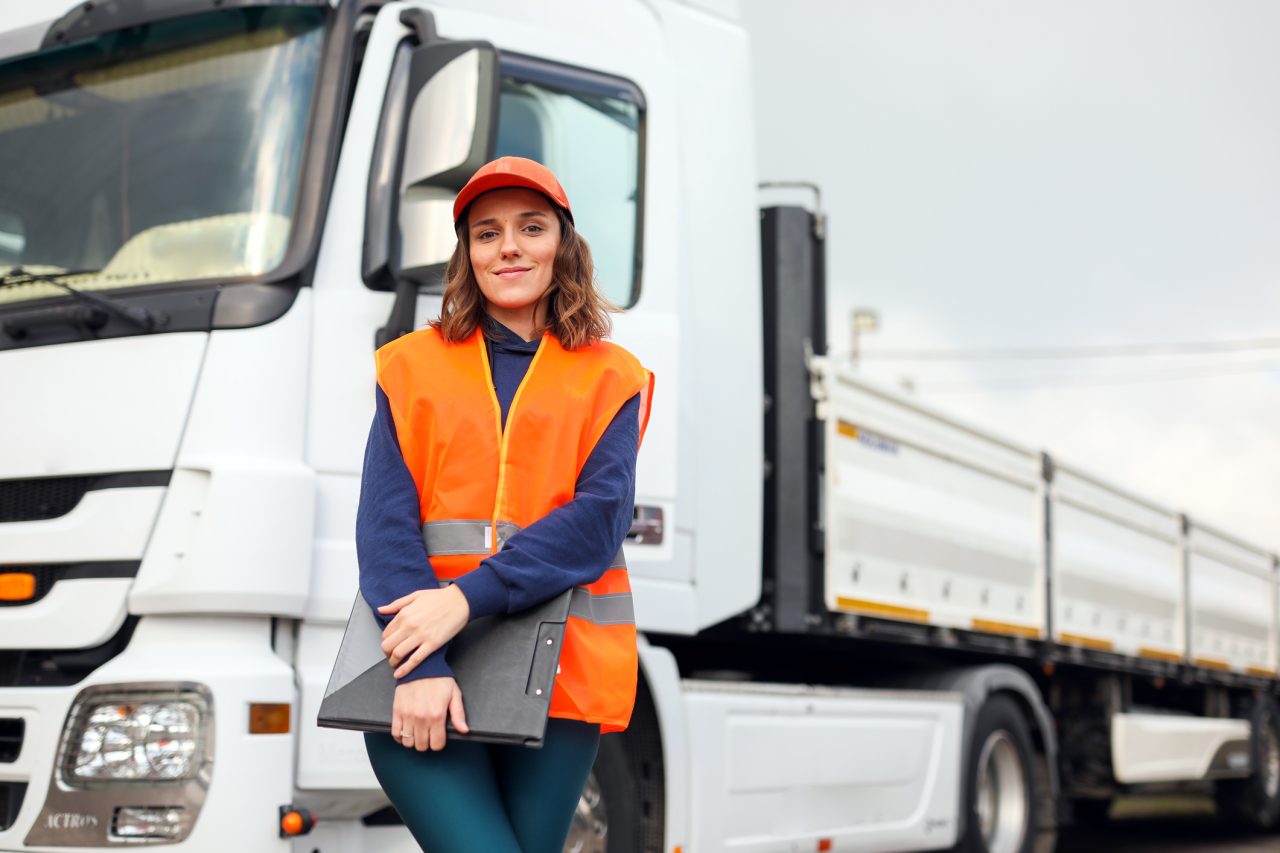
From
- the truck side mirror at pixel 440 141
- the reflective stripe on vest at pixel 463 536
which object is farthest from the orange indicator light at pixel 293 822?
the reflective stripe on vest at pixel 463 536

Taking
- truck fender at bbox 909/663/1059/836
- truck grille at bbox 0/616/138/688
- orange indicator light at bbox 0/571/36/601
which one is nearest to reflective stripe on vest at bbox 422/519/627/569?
truck grille at bbox 0/616/138/688

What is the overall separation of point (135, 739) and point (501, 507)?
1575 millimetres

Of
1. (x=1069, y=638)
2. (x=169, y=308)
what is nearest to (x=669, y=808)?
(x=169, y=308)

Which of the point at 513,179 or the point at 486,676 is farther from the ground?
the point at 513,179

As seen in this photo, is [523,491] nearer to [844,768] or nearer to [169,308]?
[169,308]

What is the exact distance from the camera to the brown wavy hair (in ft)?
7.84

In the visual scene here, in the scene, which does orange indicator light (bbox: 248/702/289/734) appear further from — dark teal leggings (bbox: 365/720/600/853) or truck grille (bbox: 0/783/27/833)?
dark teal leggings (bbox: 365/720/600/853)

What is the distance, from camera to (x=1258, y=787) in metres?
11.1

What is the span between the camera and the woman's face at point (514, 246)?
94.5 inches

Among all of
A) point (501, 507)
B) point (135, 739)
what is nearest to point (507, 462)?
point (501, 507)

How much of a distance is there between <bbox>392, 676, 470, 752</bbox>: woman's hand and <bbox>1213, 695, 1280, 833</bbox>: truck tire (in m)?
10.3

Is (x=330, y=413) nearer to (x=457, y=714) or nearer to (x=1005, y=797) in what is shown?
(x=457, y=714)

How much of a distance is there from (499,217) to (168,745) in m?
1.65

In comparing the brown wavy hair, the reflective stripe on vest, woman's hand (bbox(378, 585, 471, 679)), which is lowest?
woman's hand (bbox(378, 585, 471, 679))
